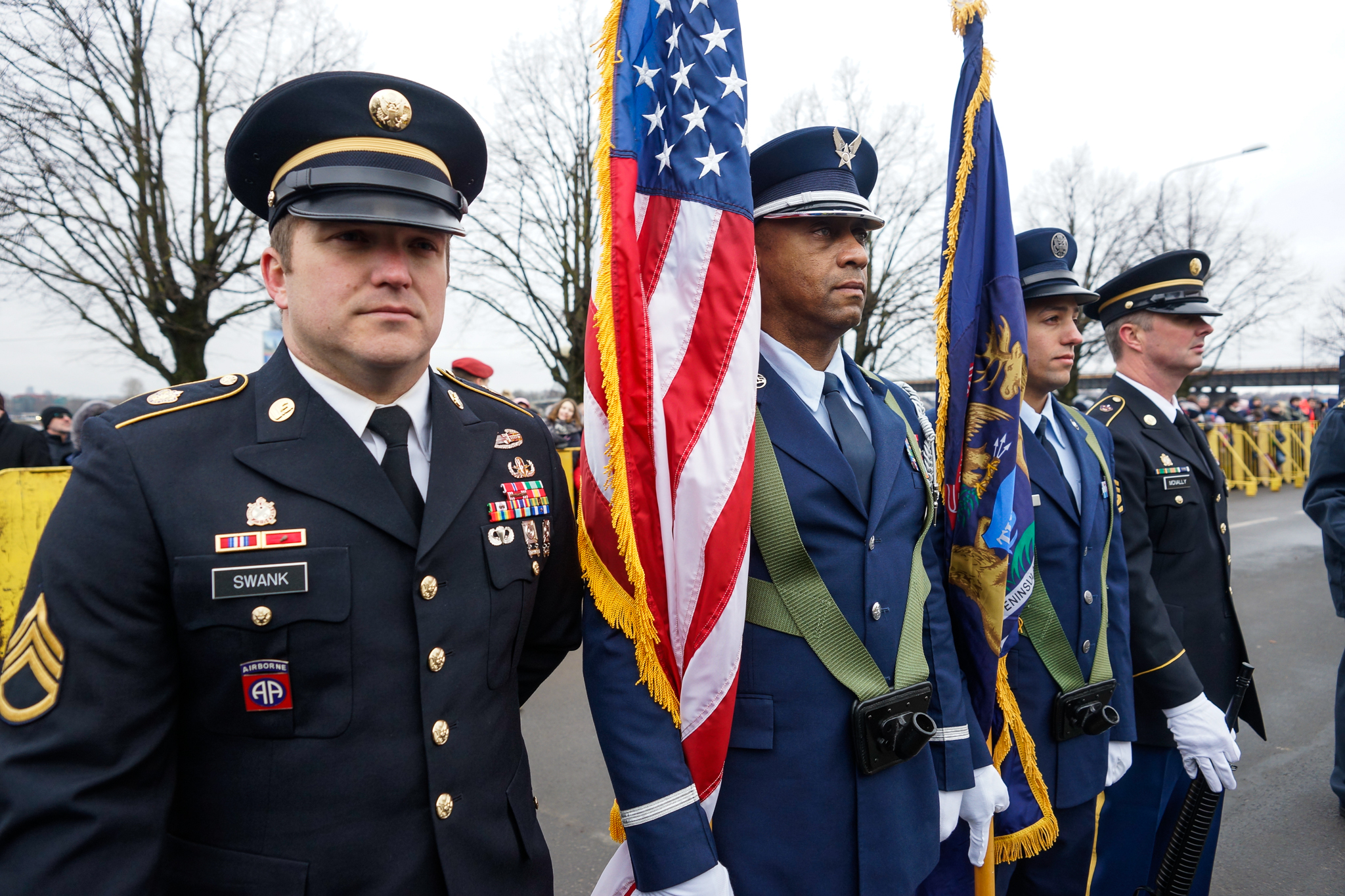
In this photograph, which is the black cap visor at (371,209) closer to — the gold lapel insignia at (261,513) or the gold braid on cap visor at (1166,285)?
the gold lapel insignia at (261,513)

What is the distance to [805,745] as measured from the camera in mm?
1782

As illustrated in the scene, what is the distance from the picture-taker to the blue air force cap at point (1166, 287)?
3.46 m

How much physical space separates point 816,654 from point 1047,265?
213cm

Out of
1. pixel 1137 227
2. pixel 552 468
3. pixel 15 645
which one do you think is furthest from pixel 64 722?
pixel 1137 227

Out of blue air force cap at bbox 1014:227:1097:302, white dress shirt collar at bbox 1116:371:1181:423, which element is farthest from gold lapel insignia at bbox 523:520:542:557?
white dress shirt collar at bbox 1116:371:1181:423

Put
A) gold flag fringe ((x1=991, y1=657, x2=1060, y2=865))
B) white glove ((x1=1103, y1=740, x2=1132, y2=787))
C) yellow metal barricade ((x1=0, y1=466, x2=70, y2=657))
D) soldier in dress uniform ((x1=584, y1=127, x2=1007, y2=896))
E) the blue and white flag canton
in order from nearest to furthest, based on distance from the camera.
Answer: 1. soldier in dress uniform ((x1=584, y1=127, x2=1007, y2=896))
2. the blue and white flag canton
3. gold flag fringe ((x1=991, y1=657, x2=1060, y2=865))
4. white glove ((x1=1103, y1=740, x2=1132, y2=787))
5. yellow metal barricade ((x1=0, y1=466, x2=70, y2=657))

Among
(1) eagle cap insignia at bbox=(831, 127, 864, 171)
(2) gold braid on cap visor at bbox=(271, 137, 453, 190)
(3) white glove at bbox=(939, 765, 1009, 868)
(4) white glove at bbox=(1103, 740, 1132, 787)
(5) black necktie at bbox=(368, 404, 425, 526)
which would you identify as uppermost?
(1) eagle cap insignia at bbox=(831, 127, 864, 171)

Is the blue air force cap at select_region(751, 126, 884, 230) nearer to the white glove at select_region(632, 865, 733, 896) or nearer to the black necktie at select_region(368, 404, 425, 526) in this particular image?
the black necktie at select_region(368, 404, 425, 526)

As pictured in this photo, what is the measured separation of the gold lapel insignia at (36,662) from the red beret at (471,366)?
7.72 meters

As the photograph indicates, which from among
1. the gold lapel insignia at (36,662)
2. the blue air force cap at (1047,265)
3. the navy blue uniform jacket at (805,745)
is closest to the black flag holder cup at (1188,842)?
the navy blue uniform jacket at (805,745)

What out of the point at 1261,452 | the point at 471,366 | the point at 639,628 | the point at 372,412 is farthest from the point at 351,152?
the point at 1261,452

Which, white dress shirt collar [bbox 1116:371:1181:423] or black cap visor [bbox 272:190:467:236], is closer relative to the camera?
black cap visor [bbox 272:190:467:236]

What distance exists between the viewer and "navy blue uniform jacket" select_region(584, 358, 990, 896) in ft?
5.32

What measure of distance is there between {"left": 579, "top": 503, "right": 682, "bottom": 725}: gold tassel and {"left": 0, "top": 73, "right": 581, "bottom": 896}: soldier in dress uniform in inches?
7.2
